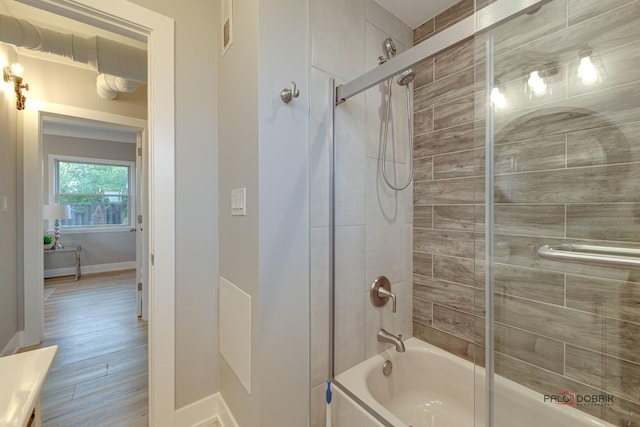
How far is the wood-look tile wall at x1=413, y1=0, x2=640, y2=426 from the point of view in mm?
1026

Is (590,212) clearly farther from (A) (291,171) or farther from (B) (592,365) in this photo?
(A) (291,171)

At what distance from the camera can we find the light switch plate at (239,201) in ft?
4.24

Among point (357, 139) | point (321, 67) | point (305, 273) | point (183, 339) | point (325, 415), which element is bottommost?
point (325, 415)

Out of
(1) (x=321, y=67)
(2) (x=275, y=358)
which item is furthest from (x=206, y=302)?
(1) (x=321, y=67)

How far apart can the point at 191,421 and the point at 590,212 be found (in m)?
2.24

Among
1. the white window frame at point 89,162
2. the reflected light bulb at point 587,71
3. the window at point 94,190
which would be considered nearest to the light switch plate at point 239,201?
the reflected light bulb at point 587,71

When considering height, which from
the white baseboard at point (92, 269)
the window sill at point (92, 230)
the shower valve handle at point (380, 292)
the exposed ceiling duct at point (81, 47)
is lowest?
the white baseboard at point (92, 269)

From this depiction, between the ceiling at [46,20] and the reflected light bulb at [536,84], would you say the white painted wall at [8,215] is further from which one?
the reflected light bulb at [536,84]

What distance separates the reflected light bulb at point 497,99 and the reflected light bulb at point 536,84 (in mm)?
132

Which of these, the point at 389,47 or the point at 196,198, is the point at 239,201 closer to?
the point at 196,198

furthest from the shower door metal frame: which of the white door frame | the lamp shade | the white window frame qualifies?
the lamp shade

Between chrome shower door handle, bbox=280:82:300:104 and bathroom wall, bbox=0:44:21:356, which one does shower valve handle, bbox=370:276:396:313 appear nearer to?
chrome shower door handle, bbox=280:82:300:104

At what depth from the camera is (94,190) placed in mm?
5086

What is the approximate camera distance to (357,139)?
1.50 m
